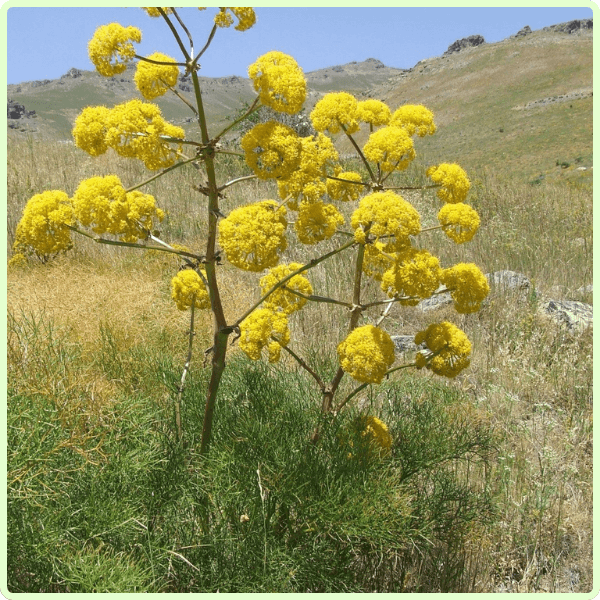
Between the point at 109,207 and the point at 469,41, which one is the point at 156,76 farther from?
the point at 469,41

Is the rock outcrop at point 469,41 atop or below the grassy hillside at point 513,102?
atop

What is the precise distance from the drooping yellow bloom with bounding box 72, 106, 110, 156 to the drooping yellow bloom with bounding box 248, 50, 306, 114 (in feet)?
1.91

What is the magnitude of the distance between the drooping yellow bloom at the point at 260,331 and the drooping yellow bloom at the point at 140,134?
0.75 m

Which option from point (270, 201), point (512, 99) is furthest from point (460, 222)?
point (512, 99)

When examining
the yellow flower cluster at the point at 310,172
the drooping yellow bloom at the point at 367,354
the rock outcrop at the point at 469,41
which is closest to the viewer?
the yellow flower cluster at the point at 310,172

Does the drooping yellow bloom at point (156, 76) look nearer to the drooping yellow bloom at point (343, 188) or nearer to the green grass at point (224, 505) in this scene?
the drooping yellow bloom at point (343, 188)

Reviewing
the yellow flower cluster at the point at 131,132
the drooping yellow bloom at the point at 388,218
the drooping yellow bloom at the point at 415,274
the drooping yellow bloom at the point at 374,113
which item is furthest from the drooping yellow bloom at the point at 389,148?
the yellow flower cluster at the point at 131,132

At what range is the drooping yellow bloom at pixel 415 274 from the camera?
202cm

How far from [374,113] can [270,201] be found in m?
0.69

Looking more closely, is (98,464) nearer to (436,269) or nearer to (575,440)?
(436,269)

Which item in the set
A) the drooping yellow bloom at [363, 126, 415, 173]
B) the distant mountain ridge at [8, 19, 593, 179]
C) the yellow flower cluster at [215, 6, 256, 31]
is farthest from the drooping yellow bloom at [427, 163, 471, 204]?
the distant mountain ridge at [8, 19, 593, 179]

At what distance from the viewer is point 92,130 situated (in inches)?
76.9

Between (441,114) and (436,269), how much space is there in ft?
248

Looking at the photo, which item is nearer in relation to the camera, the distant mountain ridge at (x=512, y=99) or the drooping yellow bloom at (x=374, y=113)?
the drooping yellow bloom at (x=374, y=113)
